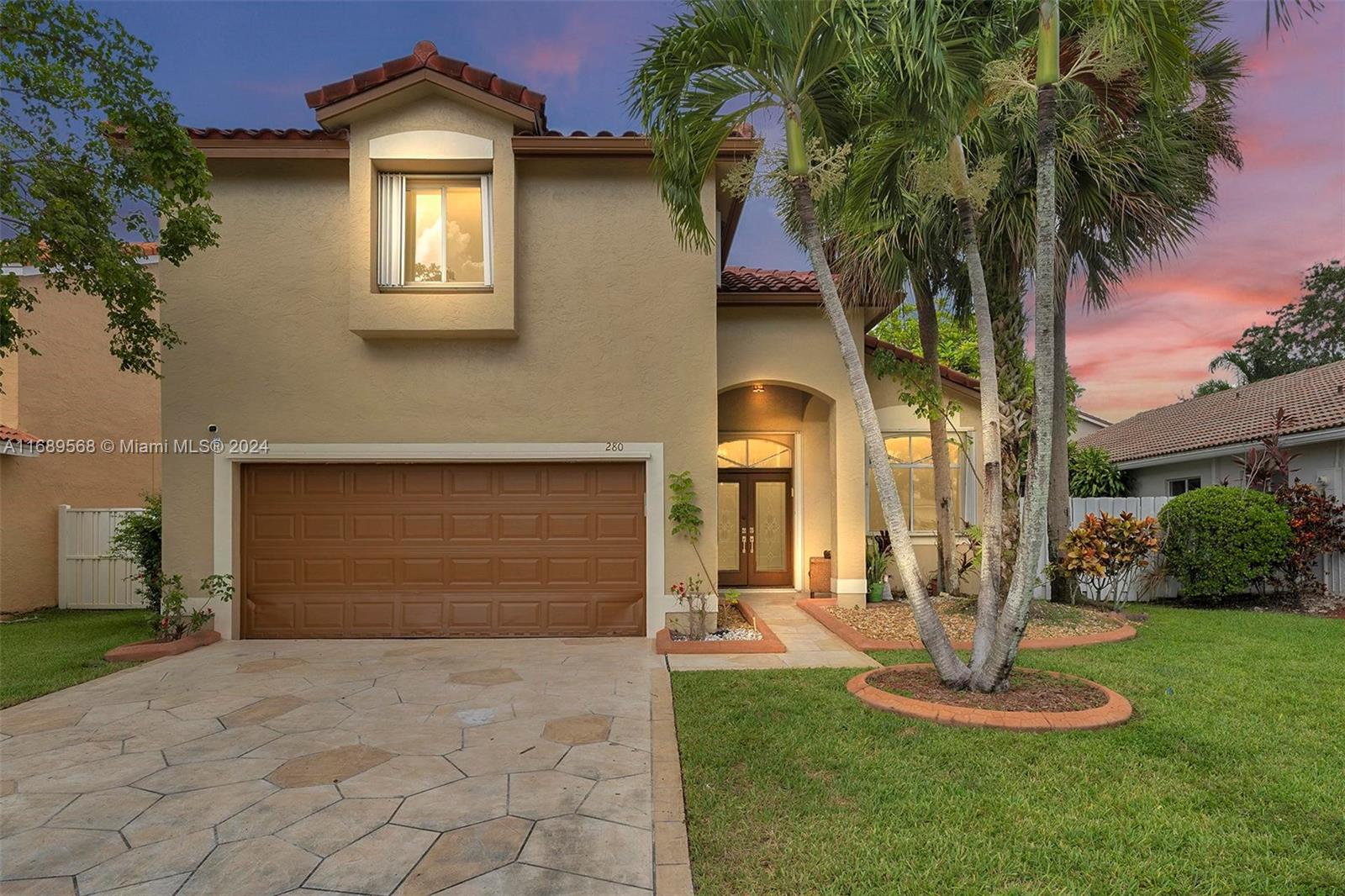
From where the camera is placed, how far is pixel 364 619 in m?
9.14

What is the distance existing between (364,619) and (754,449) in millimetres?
7059

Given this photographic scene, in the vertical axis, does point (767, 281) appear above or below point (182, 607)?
above

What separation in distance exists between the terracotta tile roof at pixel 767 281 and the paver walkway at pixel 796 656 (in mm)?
4943

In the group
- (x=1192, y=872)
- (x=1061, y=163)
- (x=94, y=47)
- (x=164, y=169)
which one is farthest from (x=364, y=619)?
(x=1061, y=163)

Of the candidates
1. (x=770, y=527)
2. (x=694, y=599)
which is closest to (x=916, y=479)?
(x=770, y=527)

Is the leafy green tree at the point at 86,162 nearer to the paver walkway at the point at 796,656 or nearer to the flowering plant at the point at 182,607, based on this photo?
the flowering plant at the point at 182,607

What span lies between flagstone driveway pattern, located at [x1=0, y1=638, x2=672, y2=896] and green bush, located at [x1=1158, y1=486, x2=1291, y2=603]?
9.50 metres

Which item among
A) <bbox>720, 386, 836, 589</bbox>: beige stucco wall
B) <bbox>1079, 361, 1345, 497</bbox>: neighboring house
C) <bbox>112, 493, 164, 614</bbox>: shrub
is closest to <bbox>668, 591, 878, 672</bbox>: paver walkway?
<bbox>720, 386, 836, 589</bbox>: beige stucco wall

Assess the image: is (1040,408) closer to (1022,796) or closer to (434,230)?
(1022,796)

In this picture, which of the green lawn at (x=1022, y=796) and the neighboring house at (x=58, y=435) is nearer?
the green lawn at (x=1022, y=796)

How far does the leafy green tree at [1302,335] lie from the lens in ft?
105

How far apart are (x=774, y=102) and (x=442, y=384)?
5.51m

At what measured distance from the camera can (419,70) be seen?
28.3 feet

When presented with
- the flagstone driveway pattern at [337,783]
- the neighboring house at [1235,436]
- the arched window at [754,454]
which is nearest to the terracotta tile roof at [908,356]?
the arched window at [754,454]
